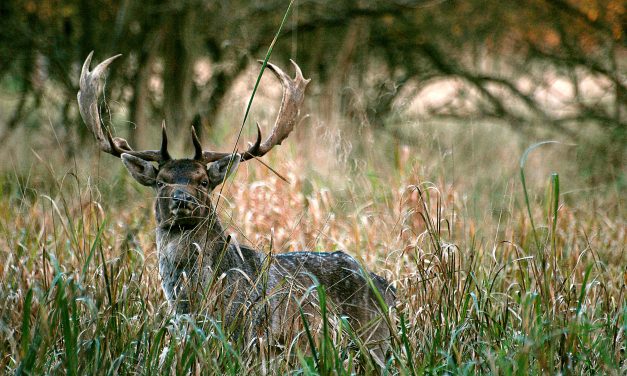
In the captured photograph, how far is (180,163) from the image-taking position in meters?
5.23

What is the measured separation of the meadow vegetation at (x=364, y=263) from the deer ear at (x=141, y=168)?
16 cm

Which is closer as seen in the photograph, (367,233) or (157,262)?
(157,262)

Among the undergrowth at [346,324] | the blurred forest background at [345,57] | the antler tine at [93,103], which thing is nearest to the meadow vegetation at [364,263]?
the undergrowth at [346,324]

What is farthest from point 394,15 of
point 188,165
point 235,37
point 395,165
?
point 188,165

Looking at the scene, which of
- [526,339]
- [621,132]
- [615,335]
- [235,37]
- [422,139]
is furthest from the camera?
[235,37]

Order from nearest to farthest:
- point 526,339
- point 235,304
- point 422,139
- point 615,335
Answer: point 526,339, point 615,335, point 235,304, point 422,139

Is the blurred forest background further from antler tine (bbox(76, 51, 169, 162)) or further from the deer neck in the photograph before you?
the deer neck

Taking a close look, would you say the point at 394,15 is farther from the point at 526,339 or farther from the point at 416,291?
the point at 526,339

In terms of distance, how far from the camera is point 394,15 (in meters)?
12.0

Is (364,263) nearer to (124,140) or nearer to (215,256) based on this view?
(215,256)

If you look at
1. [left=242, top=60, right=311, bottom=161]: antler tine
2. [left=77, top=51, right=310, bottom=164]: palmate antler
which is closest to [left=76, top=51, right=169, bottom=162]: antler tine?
[left=77, top=51, right=310, bottom=164]: palmate antler

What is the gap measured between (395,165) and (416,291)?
2.65 m

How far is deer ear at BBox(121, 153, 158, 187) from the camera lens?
5.30 metres

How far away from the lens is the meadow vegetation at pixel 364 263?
153 inches
